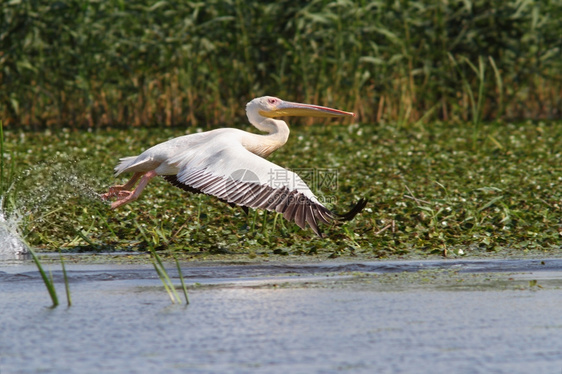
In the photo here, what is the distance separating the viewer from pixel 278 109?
6.60 metres

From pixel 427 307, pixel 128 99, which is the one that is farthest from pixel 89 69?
pixel 427 307

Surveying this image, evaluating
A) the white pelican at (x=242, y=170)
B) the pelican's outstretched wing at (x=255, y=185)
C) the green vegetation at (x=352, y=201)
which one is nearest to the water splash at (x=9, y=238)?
the green vegetation at (x=352, y=201)

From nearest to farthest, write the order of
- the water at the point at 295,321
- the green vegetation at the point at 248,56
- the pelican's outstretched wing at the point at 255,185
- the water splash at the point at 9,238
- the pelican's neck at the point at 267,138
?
the water at the point at 295,321 → the pelican's outstretched wing at the point at 255,185 → the water splash at the point at 9,238 → the pelican's neck at the point at 267,138 → the green vegetation at the point at 248,56

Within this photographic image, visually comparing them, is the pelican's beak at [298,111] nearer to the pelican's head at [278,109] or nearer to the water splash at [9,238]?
the pelican's head at [278,109]

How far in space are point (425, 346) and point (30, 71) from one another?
32.4 ft

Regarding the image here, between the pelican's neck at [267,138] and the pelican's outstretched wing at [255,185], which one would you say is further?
the pelican's neck at [267,138]

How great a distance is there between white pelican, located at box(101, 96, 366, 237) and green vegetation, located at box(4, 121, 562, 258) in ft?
1.25

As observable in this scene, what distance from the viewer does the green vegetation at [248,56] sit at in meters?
12.0

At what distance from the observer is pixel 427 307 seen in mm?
4012

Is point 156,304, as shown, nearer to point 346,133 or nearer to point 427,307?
point 427,307

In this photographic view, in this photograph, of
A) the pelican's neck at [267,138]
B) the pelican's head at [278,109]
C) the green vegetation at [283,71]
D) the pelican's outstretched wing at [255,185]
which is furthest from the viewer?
the green vegetation at [283,71]

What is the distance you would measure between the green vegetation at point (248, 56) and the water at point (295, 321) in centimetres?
709

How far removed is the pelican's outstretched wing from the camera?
16.9 ft

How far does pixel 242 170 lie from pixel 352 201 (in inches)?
73.2
